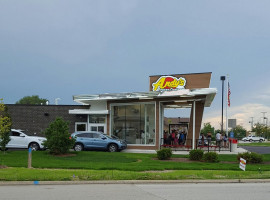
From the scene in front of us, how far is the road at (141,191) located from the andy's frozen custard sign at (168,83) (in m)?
18.4

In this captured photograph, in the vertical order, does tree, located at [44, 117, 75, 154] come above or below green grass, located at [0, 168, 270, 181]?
above

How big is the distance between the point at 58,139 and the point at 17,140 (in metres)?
4.80

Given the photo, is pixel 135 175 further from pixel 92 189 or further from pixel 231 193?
pixel 231 193

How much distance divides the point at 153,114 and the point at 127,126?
256 centimetres

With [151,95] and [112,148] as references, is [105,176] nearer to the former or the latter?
[112,148]

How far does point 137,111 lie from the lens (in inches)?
1159

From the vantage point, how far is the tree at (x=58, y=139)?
20.9 m

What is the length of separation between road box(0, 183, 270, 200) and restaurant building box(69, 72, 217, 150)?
54.6ft

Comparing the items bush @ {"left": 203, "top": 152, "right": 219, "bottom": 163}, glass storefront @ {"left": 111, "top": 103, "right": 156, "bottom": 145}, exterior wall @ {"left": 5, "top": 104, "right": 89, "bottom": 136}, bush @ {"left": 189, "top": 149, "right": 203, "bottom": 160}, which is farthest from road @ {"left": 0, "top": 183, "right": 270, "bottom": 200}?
exterior wall @ {"left": 5, "top": 104, "right": 89, "bottom": 136}

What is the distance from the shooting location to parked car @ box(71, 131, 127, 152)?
25.1 metres

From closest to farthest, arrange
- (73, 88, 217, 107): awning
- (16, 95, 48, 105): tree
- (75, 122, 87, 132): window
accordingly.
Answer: (73, 88, 217, 107): awning
(75, 122, 87, 132): window
(16, 95, 48, 105): tree

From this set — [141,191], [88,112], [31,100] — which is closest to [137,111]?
[88,112]

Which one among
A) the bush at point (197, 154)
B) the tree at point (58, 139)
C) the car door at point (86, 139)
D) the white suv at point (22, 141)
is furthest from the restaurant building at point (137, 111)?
the bush at point (197, 154)

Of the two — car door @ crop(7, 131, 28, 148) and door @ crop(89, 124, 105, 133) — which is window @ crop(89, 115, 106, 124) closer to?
door @ crop(89, 124, 105, 133)
